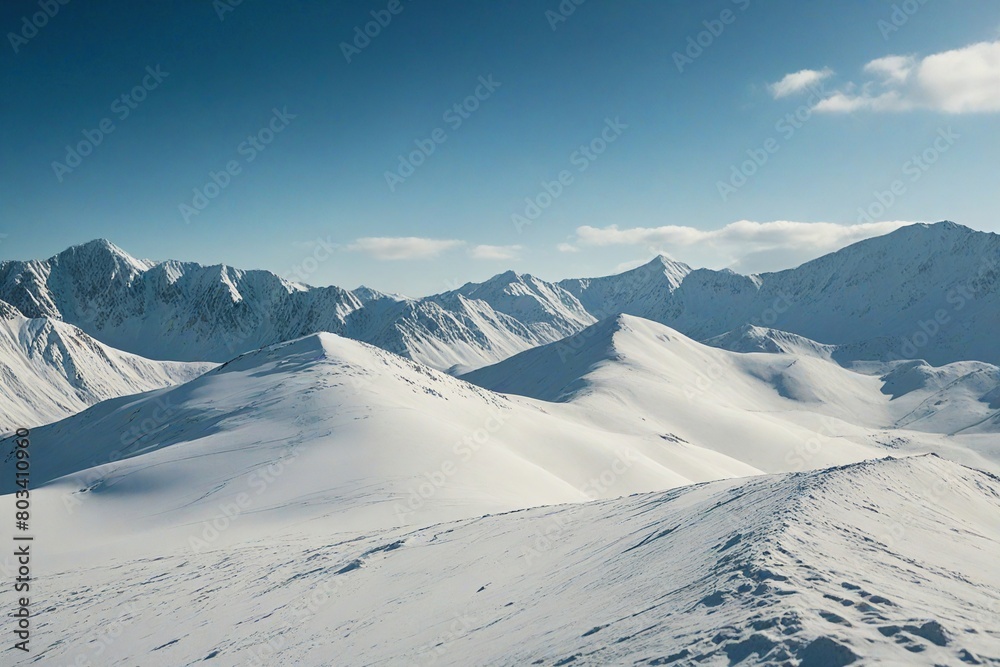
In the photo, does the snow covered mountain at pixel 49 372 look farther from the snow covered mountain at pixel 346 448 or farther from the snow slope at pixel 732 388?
the snow slope at pixel 732 388

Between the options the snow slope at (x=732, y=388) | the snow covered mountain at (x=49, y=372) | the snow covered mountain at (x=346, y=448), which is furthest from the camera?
the snow covered mountain at (x=49, y=372)

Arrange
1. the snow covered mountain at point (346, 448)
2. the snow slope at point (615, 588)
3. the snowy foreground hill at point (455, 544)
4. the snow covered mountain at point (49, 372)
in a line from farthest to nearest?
the snow covered mountain at point (49, 372), the snow covered mountain at point (346, 448), the snowy foreground hill at point (455, 544), the snow slope at point (615, 588)

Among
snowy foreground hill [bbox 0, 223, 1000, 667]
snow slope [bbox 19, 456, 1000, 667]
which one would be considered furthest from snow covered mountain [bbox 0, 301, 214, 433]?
snow slope [bbox 19, 456, 1000, 667]

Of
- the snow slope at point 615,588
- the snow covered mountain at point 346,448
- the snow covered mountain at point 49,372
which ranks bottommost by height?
the snow slope at point 615,588

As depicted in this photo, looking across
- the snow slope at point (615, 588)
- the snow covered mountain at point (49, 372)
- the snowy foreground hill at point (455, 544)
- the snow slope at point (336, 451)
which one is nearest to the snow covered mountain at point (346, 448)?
the snow slope at point (336, 451)

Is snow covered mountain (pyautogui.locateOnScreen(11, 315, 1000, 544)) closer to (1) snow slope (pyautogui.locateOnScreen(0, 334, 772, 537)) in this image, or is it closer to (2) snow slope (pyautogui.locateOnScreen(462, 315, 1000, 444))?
(1) snow slope (pyautogui.locateOnScreen(0, 334, 772, 537))
